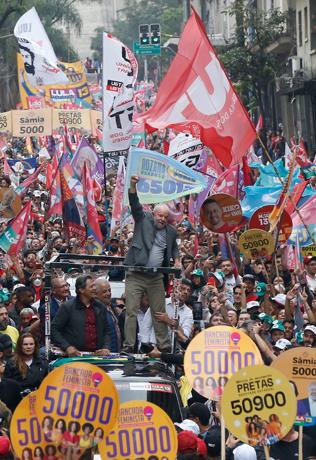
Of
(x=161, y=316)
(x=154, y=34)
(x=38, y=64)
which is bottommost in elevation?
(x=161, y=316)

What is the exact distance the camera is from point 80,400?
329 inches

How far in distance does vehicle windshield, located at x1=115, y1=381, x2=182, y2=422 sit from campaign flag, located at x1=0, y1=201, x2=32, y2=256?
8.18 m

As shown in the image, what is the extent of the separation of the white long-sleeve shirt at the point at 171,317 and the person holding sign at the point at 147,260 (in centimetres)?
8

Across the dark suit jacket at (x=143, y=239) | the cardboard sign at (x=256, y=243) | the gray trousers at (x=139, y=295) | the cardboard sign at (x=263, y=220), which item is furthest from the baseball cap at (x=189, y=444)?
the cardboard sign at (x=263, y=220)

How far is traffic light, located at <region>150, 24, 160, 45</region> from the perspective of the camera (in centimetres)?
4884

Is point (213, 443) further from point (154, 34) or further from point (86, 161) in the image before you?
point (154, 34)

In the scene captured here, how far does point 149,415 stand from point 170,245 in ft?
12.6

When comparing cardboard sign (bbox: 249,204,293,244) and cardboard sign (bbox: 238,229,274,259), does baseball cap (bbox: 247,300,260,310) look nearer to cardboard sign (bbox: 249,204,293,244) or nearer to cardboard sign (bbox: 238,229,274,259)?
cardboard sign (bbox: 238,229,274,259)

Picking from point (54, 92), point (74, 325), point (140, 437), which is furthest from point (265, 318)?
point (54, 92)

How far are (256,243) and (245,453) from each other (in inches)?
302

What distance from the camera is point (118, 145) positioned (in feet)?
67.5

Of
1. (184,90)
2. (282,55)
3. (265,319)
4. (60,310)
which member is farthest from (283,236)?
(282,55)

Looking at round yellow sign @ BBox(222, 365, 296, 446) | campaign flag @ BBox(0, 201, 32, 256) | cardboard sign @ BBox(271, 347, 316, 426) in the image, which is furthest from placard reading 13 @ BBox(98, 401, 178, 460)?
campaign flag @ BBox(0, 201, 32, 256)

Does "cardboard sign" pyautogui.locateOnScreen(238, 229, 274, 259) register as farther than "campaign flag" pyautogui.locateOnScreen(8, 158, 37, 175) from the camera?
No
